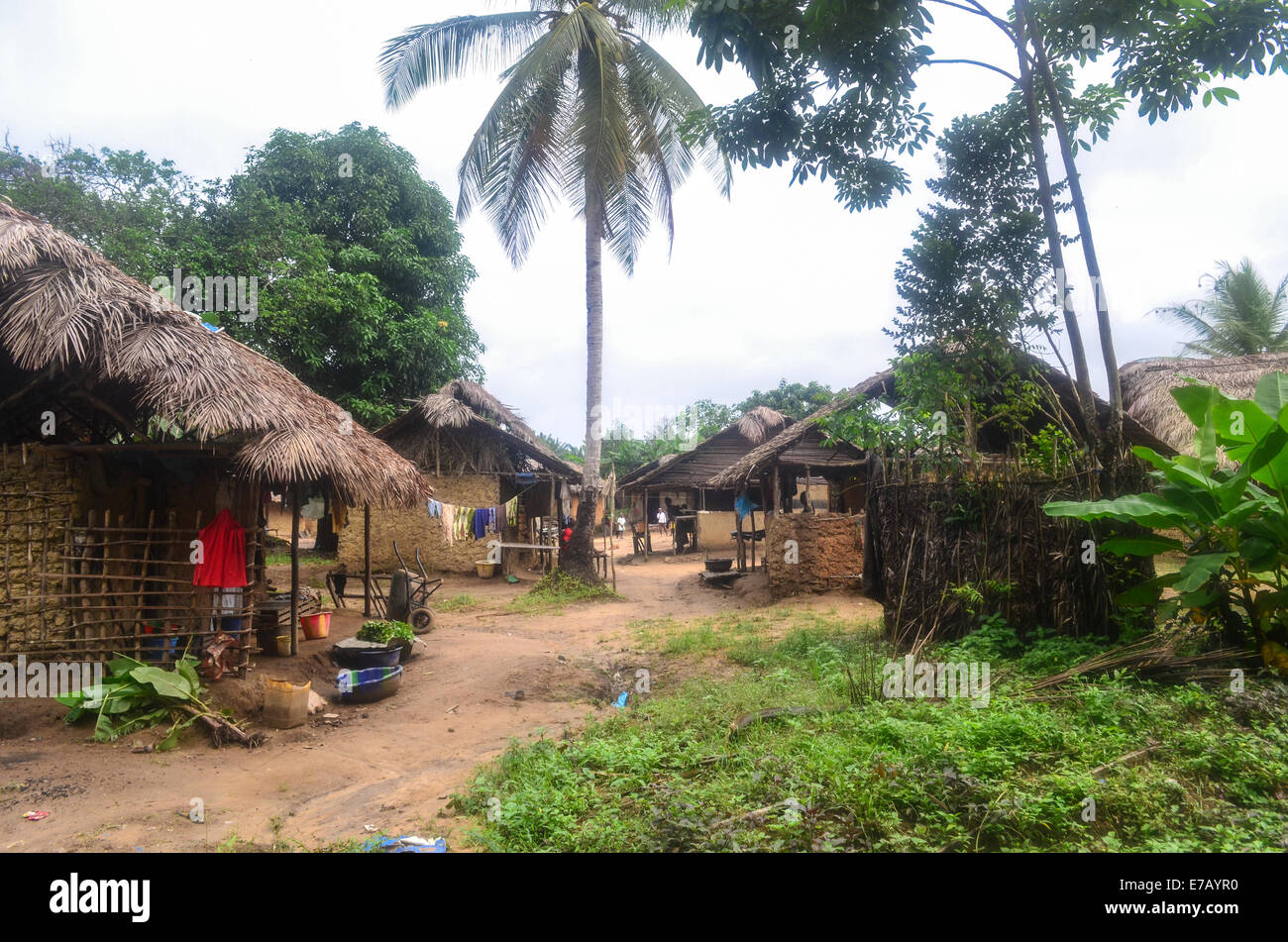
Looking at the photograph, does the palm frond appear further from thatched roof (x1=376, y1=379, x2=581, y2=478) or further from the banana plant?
the banana plant

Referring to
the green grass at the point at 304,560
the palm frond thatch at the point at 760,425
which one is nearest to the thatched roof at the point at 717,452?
the palm frond thatch at the point at 760,425

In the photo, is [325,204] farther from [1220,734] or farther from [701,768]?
[1220,734]

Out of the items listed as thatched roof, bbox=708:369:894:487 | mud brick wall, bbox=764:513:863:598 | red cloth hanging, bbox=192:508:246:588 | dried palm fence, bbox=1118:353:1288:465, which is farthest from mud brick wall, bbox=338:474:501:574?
dried palm fence, bbox=1118:353:1288:465

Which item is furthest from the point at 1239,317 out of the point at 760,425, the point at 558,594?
the point at 558,594

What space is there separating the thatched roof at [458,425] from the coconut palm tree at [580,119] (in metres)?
3.84

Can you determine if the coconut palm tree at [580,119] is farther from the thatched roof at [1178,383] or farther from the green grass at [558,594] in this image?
the thatched roof at [1178,383]

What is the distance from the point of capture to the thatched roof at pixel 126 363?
22.2 feet

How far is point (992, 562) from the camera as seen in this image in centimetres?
704

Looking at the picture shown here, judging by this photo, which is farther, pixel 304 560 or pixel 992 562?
pixel 304 560

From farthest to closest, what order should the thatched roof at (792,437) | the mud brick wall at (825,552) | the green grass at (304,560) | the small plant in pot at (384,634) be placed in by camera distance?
the green grass at (304,560)
the thatched roof at (792,437)
the mud brick wall at (825,552)
the small plant in pot at (384,634)

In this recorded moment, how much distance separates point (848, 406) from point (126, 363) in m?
9.07

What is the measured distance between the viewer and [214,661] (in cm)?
736

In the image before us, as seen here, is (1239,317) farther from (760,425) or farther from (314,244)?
(314,244)
